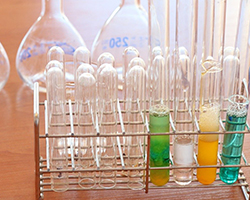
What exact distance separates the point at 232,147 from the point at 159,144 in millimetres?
72

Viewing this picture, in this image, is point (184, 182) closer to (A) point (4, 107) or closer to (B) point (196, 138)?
(B) point (196, 138)

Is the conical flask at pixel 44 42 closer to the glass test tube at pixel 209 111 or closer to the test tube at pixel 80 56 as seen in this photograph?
the test tube at pixel 80 56

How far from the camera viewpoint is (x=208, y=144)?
1.74 feet

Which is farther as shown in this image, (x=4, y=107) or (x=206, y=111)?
(x=4, y=107)

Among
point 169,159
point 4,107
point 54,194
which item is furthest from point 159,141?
point 4,107

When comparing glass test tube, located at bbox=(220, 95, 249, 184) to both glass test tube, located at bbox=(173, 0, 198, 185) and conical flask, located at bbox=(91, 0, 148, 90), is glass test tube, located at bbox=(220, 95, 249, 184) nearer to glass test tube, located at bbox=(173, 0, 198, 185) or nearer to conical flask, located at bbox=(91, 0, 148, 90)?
glass test tube, located at bbox=(173, 0, 198, 185)

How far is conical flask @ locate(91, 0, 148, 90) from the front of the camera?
753mm

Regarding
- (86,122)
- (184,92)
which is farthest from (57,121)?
(184,92)

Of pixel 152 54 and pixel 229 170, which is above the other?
pixel 152 54

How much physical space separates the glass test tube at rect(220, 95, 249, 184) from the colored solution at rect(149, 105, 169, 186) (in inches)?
2.3

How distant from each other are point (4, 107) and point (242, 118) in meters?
0.36

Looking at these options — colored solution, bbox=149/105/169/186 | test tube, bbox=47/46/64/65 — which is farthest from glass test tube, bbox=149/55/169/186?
test tube, bbox=47/46/64/65

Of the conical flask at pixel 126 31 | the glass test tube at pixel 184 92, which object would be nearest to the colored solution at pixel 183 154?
the glass test tube at pixel 184 92

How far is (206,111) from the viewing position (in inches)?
20.5
